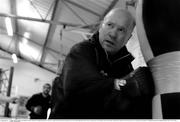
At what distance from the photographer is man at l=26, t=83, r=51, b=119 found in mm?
3084

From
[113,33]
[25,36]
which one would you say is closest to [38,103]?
[113,33]

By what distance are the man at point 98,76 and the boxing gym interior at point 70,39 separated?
0.26ft

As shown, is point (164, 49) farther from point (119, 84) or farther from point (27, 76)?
point (27, 76)

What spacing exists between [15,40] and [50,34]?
2654 millimetres

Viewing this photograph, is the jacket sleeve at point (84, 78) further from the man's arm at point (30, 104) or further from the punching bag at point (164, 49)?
the man's arm at point (30, 104)

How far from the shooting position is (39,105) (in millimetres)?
3221

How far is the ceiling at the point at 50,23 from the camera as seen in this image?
5.25 meters

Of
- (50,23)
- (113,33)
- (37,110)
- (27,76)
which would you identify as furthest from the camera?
(27,76)

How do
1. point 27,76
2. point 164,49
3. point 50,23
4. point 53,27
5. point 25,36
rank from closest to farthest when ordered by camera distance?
1. point 164,49
2. point 50,23
3. point 53,27
4. point 25,36
5. point 27,76

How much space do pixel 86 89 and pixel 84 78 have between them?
1.3 inches

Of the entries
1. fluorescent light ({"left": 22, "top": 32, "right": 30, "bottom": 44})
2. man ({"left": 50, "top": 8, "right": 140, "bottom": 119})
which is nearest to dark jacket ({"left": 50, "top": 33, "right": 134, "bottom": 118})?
man ({"left": 50, "top": 8, "right": 140, "bottom": 119})

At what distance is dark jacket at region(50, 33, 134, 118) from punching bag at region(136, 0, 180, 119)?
107 mm

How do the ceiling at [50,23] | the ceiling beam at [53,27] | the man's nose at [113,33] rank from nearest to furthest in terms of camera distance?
1. the man's nose at [113,33]
2. the ceiling at [50,23]
3. the ceiling beam at [53,27]

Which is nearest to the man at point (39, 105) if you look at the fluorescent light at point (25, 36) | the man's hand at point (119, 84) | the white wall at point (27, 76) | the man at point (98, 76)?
the man at point (98, 76)
